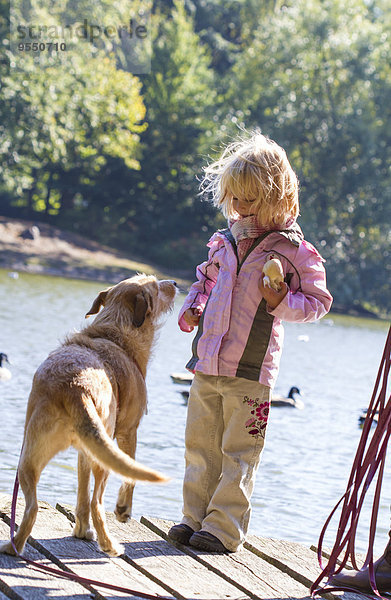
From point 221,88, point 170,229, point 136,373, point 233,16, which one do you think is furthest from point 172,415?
point 233,16

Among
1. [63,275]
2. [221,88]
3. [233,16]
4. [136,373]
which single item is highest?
[233,16]

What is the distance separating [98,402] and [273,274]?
1060 millimetres

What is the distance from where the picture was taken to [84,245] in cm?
4119

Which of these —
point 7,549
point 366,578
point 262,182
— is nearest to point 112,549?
point 7,549

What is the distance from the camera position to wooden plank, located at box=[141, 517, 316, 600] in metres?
3.75

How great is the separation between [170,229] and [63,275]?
10.8 m

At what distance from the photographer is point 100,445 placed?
3.52 meters

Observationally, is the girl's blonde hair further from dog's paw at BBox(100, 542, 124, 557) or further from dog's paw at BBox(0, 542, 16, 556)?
dog's paw at BBox(0, 542, 16, 556)

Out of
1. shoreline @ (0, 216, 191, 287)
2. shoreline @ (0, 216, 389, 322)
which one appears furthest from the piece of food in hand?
shoreline @ (0, 216, 191, 287)

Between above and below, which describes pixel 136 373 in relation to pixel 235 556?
above

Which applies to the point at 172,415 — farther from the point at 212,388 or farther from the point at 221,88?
the point at 221,88

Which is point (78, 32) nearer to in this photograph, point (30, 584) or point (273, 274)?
point (273, 274)

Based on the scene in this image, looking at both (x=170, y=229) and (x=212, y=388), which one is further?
(x=170, y=229)

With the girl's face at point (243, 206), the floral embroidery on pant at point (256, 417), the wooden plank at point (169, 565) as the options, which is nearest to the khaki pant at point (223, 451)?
the floral embroidery on pant at point (256, 417)
